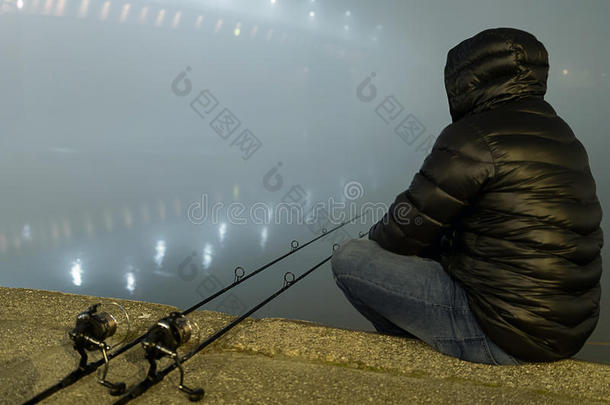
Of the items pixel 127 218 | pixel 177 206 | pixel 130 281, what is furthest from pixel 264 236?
pixel 130 281

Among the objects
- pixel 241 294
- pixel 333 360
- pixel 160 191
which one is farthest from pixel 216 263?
pixel 333 360

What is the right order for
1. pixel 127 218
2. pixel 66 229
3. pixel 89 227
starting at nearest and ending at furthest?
1. pixel 66 229
2. pixel 89 227
3. pixel 127 218

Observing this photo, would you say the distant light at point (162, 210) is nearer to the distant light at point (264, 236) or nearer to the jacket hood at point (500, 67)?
the distant light at point (264, 236)

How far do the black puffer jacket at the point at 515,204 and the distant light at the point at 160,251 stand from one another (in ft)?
43.3

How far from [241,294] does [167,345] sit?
1191 cm

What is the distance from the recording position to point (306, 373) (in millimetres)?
1954

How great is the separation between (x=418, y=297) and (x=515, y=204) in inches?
20.5

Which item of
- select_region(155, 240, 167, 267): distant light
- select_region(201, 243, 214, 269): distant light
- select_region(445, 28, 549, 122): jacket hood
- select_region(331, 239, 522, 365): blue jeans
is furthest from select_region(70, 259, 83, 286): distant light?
select_region(445, 28, 549, 122): jacket hood

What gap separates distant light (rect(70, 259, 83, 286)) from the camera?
42.7 ft

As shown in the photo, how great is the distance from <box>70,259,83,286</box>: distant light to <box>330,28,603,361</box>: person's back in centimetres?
1294

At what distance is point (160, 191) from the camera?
2353 centimetres

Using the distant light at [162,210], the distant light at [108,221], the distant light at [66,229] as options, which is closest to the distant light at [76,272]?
the distant light at [66,229]

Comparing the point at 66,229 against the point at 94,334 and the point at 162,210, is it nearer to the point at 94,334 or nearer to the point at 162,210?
the point at 162,210

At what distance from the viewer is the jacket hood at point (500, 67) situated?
1745 mm
